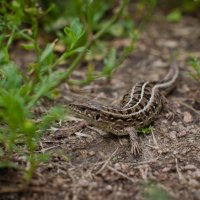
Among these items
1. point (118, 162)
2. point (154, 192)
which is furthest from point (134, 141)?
point (154, 192)

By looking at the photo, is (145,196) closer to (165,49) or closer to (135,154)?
(135,154)

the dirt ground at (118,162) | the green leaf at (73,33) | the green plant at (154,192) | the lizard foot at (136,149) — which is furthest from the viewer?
the lizard foot at (136,149)

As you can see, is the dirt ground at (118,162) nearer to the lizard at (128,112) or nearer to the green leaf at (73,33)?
the lizard at (128,112)

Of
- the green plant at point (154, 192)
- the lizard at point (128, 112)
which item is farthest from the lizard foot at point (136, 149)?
the green plant at point (154, 192)

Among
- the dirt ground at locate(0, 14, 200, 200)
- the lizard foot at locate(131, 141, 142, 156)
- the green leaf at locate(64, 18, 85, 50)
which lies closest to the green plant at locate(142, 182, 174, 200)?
the dirt ground at locate(0, 14, 200, 200)

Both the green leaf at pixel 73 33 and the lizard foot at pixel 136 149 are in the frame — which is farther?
the lizard foot at pixel 136 149
